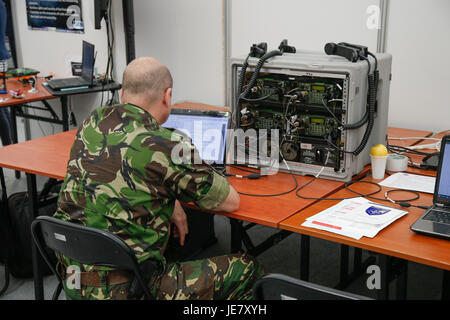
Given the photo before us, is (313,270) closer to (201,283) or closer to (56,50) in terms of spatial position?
(201,283)

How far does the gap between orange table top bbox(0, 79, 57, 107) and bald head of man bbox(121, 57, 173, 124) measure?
220 centimetres

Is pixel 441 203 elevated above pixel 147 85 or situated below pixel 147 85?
below

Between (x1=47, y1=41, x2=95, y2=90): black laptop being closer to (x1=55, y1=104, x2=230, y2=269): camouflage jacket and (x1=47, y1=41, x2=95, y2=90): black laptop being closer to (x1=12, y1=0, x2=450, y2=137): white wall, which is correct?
(x1=12, y1=0, x2=450, y2=137): white wall

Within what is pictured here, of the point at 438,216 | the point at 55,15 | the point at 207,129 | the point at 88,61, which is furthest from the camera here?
the point at 55,15

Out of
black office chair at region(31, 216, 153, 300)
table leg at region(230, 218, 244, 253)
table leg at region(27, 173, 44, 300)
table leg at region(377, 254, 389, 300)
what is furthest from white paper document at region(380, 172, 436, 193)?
table leg at region(27, 173, 44, 300)

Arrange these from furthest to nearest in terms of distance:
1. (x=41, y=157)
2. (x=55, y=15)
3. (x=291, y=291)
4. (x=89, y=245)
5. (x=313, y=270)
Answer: (x=55, y=15) < (x=313, y=270) < (x=41, y=157) < (x=89, y=245) < (x=291, y=291)

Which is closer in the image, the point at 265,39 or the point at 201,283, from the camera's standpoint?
the point at 201,283

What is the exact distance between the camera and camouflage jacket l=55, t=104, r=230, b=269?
1.68 meters

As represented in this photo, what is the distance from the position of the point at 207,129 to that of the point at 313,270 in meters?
1.12

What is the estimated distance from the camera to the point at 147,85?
1.82 meters

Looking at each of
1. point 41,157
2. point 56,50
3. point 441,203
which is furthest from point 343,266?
point 56,50

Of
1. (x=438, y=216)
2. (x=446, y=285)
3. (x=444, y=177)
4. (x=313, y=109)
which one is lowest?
(x=446, y=285)
